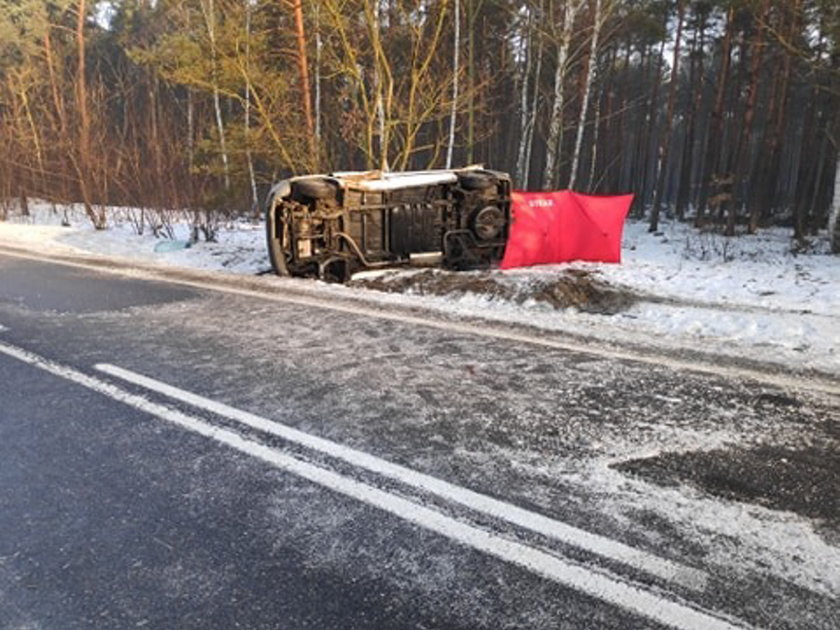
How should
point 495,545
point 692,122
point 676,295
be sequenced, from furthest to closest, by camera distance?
point 692,122 < point 676,295 < point 495,545

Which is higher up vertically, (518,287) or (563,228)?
(563,228)

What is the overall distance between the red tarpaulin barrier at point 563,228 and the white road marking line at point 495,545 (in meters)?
7.74

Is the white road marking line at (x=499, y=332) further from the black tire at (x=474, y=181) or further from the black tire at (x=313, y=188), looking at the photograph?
the black tire at (x=474, y=181)

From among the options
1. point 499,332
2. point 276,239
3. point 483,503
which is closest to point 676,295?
point 499,332

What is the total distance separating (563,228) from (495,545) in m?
9.17

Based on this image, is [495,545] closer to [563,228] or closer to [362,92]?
[563,228]

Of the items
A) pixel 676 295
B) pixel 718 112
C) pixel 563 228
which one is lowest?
pixel 676 295

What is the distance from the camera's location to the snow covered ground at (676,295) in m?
5.80

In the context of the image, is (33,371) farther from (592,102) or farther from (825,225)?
(592,102)

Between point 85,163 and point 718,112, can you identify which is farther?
point 718,112

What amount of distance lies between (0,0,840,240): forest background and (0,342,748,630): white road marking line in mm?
10331

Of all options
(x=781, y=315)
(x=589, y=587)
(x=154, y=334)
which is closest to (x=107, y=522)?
(x=589, y=587)

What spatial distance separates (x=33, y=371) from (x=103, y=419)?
1457 millimetres

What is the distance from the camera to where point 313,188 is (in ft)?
29.8
